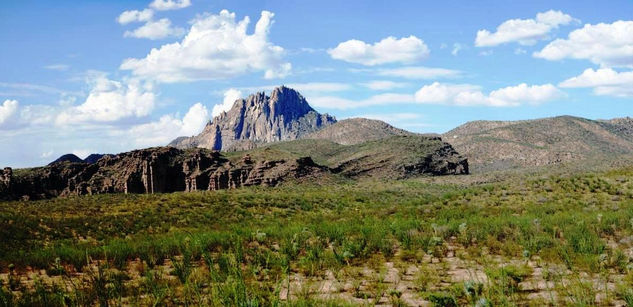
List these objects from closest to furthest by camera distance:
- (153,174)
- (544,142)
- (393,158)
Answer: (153,174), (393,158), (544,142)

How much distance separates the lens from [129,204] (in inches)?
1932

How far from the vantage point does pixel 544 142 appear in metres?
149

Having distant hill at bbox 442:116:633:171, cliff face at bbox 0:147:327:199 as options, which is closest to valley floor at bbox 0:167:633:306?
cliff face at bbox 0:147:327:199

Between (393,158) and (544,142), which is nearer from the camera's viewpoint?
(393,158)

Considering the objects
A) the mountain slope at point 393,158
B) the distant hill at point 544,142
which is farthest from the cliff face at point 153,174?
the distant hill at point 544,142

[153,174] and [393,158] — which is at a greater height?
[393,158]

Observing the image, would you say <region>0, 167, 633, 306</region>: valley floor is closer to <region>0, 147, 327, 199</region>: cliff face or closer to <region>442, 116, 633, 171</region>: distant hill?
<region>0, 147, 327, 199</region>: cliff face

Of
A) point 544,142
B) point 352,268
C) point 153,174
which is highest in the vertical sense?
point 544,142

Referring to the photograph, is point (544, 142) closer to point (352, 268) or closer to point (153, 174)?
point (153, 174)

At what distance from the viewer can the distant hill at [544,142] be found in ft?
452

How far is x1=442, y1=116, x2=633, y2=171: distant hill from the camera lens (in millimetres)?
137625

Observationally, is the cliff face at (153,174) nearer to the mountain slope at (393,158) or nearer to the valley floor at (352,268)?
the mountain slope at (393,158)

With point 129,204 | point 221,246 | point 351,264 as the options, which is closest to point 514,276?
point 351,264

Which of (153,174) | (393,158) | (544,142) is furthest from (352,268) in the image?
(544,142)
